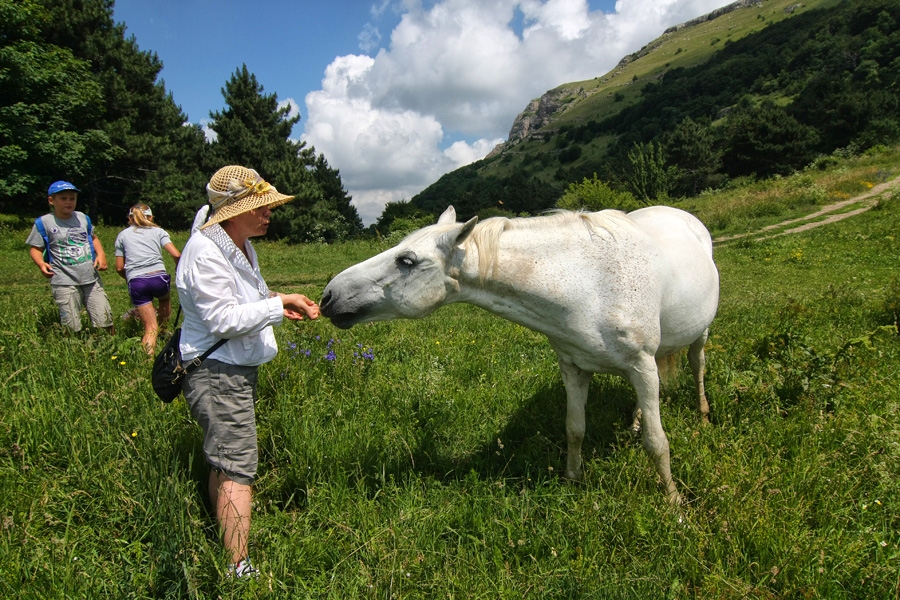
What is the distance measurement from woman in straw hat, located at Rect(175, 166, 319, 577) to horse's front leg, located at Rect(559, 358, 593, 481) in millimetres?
1730

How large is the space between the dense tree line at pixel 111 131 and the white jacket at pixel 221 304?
25857mm

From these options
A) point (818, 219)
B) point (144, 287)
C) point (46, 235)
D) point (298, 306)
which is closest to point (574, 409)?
point (298, 306)

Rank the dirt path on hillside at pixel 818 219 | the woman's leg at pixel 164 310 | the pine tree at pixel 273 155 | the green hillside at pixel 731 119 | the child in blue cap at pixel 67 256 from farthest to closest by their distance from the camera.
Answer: the green hillside at pixel 731 119
the pine tree at pixel 273 155
the dirt path on hillside at pixel 818 219
the woman's leg at pixel 164 310
the child in blue cap at pixel 67 256

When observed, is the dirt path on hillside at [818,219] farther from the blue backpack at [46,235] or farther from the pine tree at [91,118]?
the pine tree at [91,118]

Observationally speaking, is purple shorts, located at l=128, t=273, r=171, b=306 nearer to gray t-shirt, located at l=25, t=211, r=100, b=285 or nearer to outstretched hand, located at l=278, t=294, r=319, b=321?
gray t-shirt, located at l=25, t=211, r=100, b=285

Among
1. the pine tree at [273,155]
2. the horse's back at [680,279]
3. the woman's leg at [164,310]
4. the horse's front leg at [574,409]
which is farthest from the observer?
the pine tree at [273,155]

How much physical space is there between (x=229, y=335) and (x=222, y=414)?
428 mm

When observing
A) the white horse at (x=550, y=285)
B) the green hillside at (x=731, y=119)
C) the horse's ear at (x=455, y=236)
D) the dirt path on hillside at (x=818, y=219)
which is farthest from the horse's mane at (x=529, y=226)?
the dirt path on hillside at (x=818, y=219)

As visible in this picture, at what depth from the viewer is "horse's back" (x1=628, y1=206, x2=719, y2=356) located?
329 centimetres

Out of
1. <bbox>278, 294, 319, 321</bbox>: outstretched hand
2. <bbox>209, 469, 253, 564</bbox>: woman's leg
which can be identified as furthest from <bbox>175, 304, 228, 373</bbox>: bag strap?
<bbox>209, 469, 253, 564</bbox>: woman's leg

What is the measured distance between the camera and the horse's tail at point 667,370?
4.10 m

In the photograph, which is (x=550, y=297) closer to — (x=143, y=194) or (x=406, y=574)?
(x=406, y=574)

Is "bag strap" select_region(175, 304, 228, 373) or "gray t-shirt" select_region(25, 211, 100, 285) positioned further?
"gray t-shirt" select_region(25, 211, 100, 285)

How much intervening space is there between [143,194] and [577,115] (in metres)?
134
